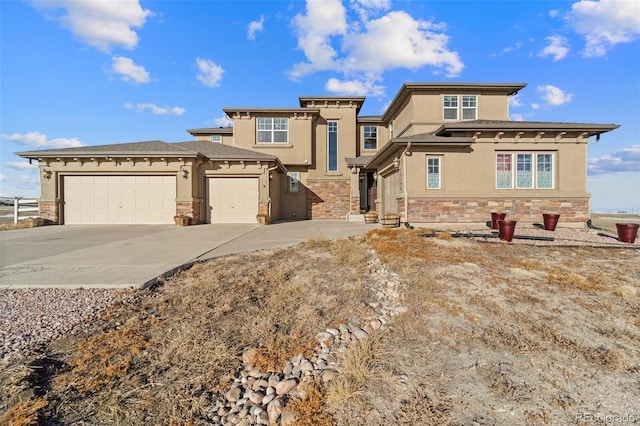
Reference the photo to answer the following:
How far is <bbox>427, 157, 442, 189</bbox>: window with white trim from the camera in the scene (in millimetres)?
12039

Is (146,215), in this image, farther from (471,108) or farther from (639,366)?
(471,108)

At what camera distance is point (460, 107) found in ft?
49.3

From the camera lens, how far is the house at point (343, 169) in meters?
12.1

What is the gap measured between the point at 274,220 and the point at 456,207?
31.7 ft

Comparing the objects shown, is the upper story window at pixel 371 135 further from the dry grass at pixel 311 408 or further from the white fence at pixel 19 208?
the dry grass at pixel 311 408

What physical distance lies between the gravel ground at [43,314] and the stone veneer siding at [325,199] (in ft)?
50.2

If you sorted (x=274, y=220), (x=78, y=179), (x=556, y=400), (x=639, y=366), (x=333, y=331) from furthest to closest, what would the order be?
(x=274, y=220) < (x=78, y=179) < (x=333, y=331) < (x=639, y=366) < (x=556, y=400)

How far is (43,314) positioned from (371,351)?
4.10 metres

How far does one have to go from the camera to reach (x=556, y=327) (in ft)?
12.0

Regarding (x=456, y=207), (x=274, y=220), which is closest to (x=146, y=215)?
(x=274, y=220)

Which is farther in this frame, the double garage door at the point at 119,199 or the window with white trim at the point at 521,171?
the double garage door at the point at 119,199

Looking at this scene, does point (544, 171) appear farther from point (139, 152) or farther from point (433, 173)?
point (139, 152)

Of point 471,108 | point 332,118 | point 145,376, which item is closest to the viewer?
point 145,376

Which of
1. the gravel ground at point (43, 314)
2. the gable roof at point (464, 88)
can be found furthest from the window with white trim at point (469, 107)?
the gravel ground at point (43, 314)
